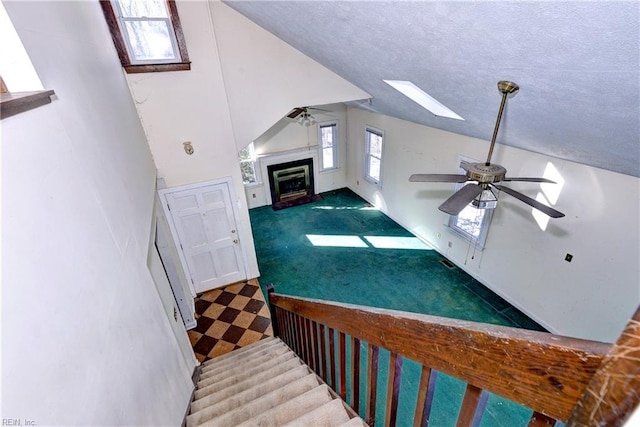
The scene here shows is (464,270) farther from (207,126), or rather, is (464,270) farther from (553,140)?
(207,126)

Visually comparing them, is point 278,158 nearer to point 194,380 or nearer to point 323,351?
point 194,380

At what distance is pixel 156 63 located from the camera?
3.37 meters

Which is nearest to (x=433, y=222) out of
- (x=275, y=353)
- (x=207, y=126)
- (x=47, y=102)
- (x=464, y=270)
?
(x=464, y=270)

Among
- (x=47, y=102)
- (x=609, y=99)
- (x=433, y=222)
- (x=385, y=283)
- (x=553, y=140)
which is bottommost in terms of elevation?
(x=385, y=283)

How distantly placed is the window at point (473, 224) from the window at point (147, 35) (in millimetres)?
4069

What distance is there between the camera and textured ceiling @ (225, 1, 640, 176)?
52.2 inches

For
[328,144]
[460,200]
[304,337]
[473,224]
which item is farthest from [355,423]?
[328,144]

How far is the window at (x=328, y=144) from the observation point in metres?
7.46

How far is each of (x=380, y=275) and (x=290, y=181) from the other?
3.66m

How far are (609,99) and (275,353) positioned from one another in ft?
10.6

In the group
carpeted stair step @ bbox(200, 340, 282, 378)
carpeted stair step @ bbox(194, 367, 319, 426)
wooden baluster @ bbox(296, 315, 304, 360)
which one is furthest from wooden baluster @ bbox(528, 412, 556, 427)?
carpeted stair step @ bbox(200, 340, 282, 378)

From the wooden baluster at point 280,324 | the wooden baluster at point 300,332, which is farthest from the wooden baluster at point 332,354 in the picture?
the wooden baluster at point 280,324

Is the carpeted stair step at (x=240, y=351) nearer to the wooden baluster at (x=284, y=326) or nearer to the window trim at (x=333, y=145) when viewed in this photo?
the wooden baluster at (x=284, y=326)

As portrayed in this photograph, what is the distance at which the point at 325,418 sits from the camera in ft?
4.89
